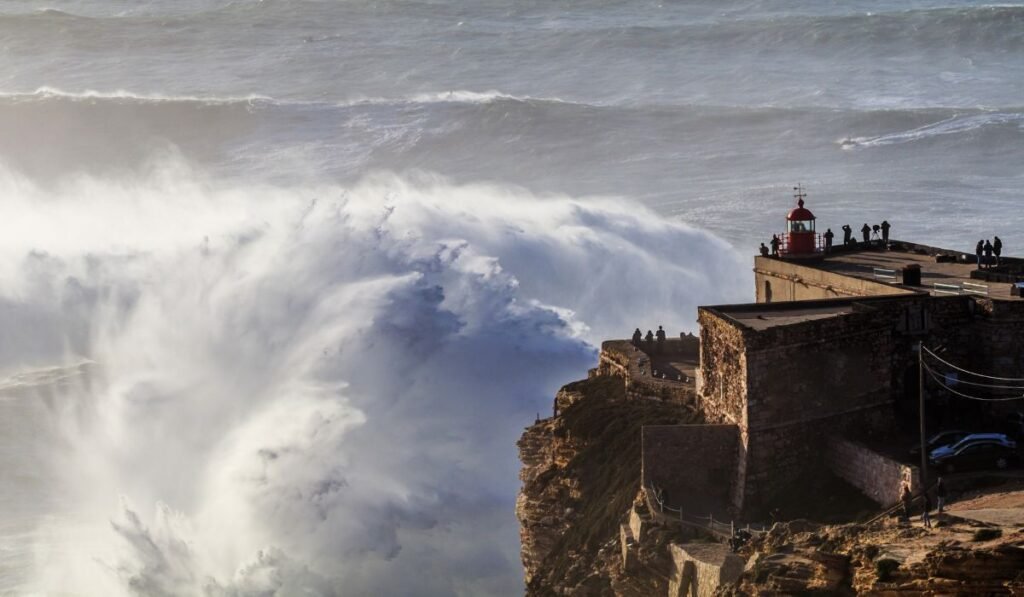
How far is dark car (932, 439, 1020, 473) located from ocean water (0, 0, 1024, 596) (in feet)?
40.2

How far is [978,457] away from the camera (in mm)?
24703

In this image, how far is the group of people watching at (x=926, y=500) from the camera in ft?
69.4

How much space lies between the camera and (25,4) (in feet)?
440

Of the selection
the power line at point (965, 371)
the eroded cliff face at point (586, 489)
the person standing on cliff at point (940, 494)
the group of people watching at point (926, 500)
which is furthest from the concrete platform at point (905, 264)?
the person standing on cliff at point (940, 494)

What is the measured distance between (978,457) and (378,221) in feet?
106

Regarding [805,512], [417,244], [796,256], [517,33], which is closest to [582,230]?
[417,244]

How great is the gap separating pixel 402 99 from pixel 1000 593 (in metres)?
86.8

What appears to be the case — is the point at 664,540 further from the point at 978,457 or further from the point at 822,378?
the point at 978,457

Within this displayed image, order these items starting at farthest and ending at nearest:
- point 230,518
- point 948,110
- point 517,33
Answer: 1. point 517,33
2. point 948,110
3. point 230,518

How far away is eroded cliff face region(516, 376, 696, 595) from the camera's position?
27.0 m

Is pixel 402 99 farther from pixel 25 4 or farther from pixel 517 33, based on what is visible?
pixel 25 4

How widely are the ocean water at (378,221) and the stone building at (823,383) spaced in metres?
9.67

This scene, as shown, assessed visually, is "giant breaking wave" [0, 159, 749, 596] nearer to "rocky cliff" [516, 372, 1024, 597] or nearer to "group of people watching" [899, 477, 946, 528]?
"rocky cliff" [516, 372, 1024, 597]

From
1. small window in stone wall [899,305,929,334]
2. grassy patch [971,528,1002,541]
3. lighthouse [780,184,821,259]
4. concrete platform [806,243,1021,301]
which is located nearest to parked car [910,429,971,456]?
small window in stone wall [899,305,929,334]
